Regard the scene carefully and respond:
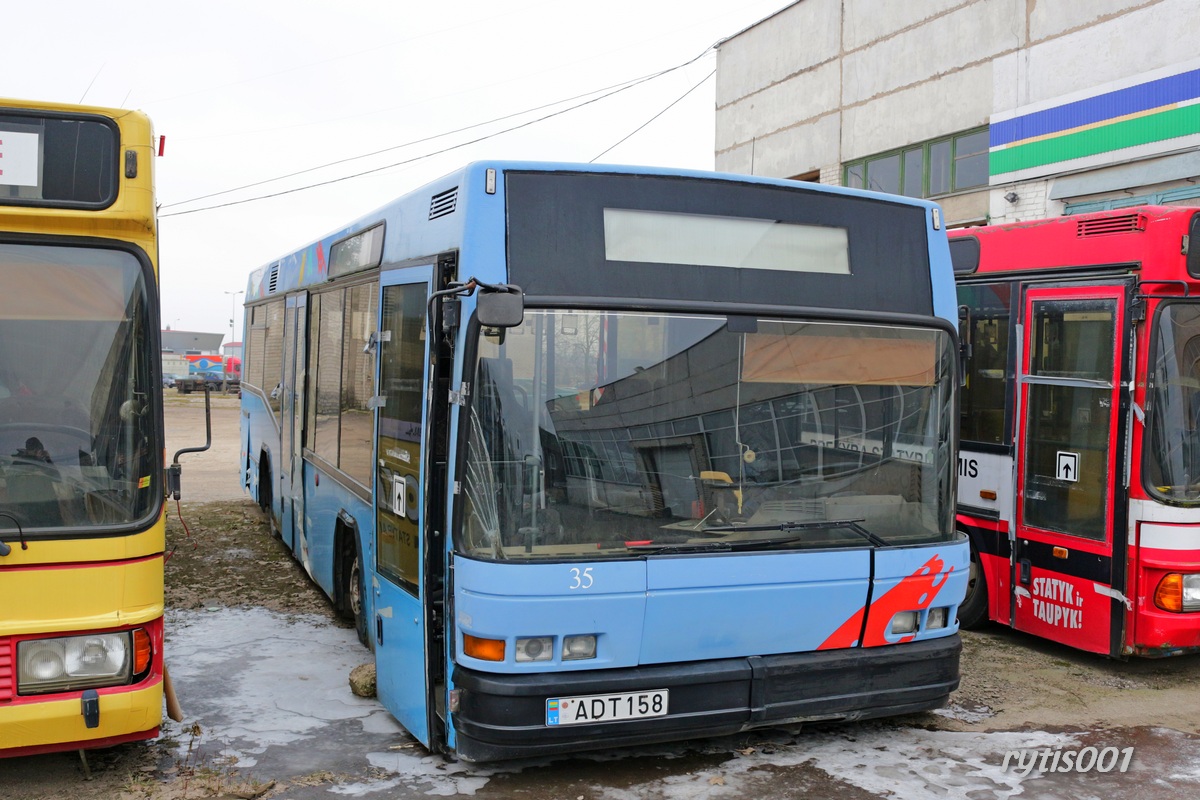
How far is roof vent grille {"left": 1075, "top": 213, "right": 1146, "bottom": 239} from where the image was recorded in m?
6.53

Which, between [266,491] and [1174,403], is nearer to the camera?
[1174,403]

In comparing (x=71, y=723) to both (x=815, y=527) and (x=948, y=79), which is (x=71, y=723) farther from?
(x=948, y=79)

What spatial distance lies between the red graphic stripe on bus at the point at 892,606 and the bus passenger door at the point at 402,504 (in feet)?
6.31

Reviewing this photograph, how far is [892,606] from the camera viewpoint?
5.15 metres

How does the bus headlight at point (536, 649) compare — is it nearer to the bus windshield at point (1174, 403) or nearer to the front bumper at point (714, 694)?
the front bumper at point (714, 694)

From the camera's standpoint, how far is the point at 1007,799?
15.9ft

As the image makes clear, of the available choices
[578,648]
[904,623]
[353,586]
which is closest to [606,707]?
[578,648]

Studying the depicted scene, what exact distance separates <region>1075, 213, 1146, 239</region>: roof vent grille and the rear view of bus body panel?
2.60 m

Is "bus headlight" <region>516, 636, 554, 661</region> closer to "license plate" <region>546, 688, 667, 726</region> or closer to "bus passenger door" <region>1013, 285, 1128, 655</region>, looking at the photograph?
"license plate" <region>546, 688, 667, 726</region>

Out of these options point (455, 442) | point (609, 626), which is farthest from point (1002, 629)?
point (455, 442)

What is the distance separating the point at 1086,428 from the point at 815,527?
2799 mm

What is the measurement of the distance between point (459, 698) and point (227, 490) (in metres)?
12.5

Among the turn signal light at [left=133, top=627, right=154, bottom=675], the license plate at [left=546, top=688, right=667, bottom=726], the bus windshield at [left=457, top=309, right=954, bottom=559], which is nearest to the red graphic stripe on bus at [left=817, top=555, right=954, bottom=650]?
the bus windshield at [left=457, top=309, right=954, bottom=559]

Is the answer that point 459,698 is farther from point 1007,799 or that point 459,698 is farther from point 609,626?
point 1007,799
